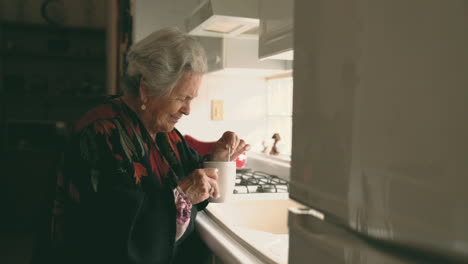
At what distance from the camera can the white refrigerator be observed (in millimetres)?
291

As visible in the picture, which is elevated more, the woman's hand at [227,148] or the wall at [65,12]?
the wall at [65,12]

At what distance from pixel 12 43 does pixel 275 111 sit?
3293mm

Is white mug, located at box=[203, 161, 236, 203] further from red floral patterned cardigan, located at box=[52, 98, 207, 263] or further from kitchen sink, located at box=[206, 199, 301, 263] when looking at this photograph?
red floral patterned cardigan, located at box=[52, 98, 207, 263]

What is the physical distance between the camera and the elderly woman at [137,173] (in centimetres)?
108

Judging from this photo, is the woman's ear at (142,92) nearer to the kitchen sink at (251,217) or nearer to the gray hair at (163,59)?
the gray hair at (163,59)

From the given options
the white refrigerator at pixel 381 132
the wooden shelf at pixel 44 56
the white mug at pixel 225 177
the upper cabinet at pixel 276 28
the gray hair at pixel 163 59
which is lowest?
the white mug at pixel 225 177

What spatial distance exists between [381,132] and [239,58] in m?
1.85

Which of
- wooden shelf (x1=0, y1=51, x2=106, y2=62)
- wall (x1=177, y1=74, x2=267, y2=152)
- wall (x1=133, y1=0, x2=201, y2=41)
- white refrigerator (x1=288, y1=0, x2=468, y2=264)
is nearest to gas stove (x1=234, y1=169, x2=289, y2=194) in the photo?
wall (x1=177, y1=74, x2=267, y2=152)

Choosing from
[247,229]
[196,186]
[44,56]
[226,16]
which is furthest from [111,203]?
[44,56]

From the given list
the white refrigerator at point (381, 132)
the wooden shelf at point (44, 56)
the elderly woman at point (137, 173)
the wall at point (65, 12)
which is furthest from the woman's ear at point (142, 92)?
the wall at point (65, 12)

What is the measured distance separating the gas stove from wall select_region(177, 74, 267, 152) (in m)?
0.56

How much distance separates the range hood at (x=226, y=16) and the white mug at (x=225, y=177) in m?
0.58

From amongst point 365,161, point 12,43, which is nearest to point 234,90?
point 365,161

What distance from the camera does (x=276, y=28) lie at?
127 centimetres
